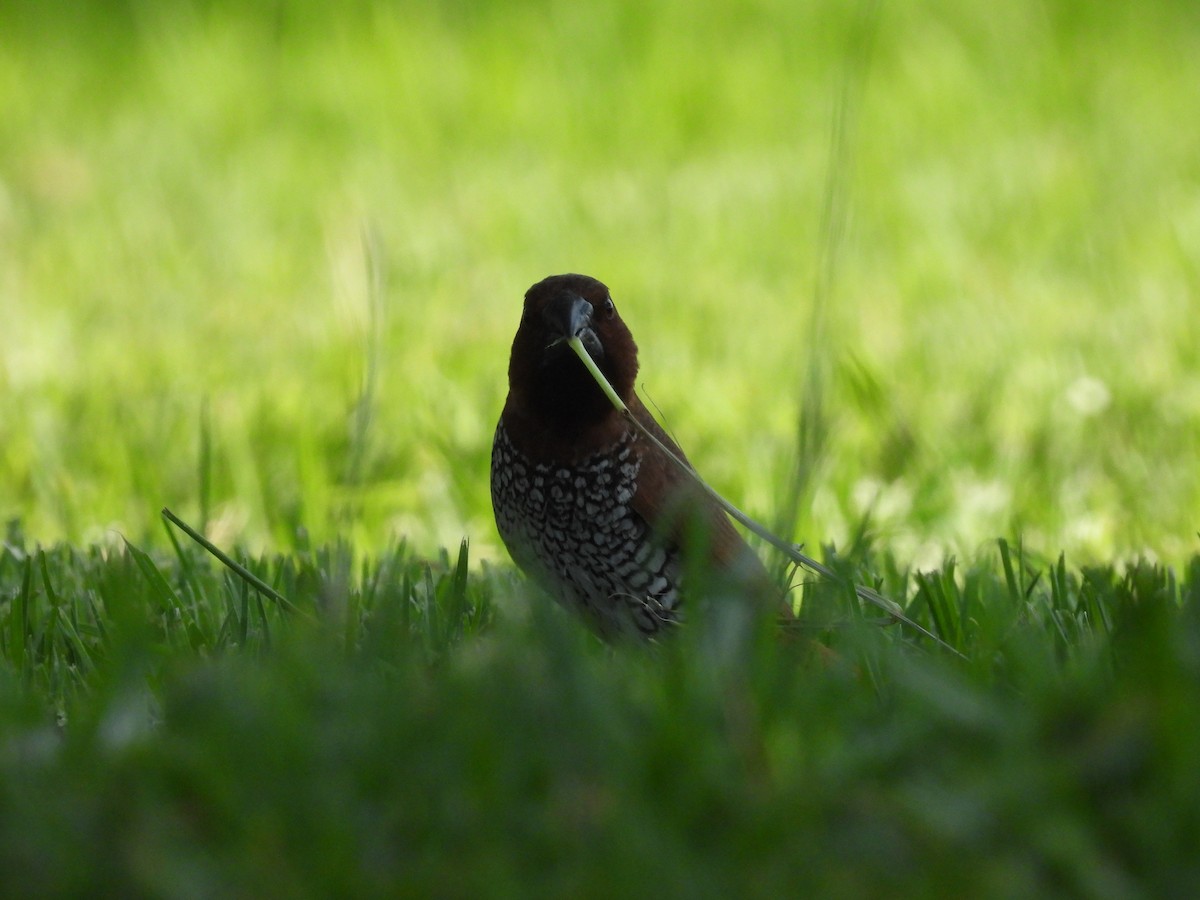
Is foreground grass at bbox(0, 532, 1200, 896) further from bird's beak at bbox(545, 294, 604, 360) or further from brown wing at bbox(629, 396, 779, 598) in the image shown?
bird's beak at bbox(545, 294, 604, 360)

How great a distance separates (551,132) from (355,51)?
68.1 inches

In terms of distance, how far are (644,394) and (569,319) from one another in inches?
59.6

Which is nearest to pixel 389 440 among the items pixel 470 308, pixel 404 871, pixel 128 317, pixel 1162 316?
pixel 470 308

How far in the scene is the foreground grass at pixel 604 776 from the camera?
1.46 meters

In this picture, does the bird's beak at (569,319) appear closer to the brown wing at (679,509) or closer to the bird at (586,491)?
the bird at (586,491)

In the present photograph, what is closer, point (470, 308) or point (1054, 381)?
point (1054, 381)

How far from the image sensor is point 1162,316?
18.6 ft

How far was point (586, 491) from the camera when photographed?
8.77 feet

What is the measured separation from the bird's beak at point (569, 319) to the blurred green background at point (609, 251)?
438 mm

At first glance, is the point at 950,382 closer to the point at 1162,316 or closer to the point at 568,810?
the point at 1162,316

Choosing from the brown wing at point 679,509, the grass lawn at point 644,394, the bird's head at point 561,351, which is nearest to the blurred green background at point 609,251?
the grass lawn at point 644,394

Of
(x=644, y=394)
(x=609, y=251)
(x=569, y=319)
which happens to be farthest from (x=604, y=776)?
(x=609, y=251)

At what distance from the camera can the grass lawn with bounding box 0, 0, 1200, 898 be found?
1.52 metres

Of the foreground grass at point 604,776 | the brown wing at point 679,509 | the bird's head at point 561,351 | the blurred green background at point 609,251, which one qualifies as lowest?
the foreground grass at point 604,776
